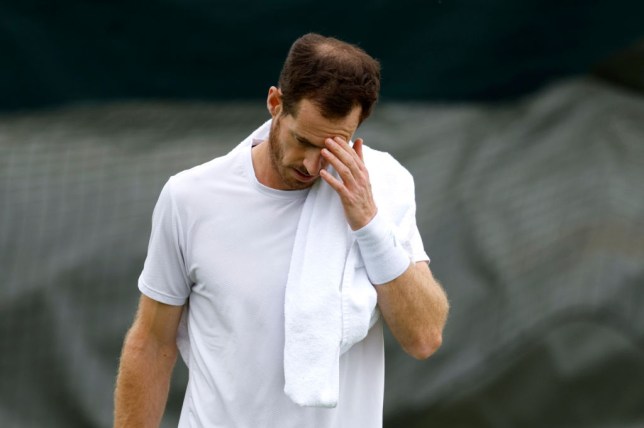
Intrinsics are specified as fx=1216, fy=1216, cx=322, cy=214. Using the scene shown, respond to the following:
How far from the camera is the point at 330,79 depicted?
8.30 feet

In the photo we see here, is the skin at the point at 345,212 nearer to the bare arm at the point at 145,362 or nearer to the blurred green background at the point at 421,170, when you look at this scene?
the bare arm at the point at 145,362

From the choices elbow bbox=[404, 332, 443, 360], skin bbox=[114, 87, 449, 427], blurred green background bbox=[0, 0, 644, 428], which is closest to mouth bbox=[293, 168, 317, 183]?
skin bbox=[114, 87, 449, 427]

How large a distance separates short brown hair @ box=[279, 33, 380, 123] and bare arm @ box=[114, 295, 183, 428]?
596mm

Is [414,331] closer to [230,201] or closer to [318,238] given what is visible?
[318,238]

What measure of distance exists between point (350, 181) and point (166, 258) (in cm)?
47

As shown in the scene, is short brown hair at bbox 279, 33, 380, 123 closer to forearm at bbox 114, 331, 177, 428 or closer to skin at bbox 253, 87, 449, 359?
skin at bbox 253, 87, 449, 359

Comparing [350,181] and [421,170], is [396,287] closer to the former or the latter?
[350,181]

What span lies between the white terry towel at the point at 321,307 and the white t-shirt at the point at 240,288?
2.1 inches

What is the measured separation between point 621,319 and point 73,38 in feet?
6.96

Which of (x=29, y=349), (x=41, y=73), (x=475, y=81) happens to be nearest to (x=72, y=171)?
(x=41, y=73)

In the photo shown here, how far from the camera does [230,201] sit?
2.73 m

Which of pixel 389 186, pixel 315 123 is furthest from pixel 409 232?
pixel 315 123

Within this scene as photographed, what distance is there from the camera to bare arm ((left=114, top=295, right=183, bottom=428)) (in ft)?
9.31

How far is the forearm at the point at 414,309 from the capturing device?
2.63 meters
